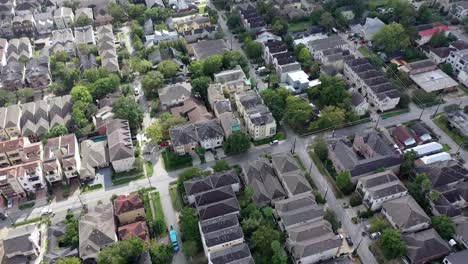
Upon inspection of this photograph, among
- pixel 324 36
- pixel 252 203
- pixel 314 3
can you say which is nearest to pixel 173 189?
pixel 252 203

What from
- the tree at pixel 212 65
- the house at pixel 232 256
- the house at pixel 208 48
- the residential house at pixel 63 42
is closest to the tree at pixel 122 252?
the house at pixel 232 256

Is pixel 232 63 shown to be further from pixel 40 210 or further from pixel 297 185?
pixel 40 210

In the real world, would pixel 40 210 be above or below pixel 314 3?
below

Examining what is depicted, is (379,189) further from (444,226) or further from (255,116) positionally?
(255,116)

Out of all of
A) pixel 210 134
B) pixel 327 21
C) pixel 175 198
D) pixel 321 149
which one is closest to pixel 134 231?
pixel 175 198

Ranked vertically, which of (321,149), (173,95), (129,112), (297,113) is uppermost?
(173,95)

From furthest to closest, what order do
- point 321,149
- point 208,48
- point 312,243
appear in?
point 208,48
point 321,149
point 312,243
